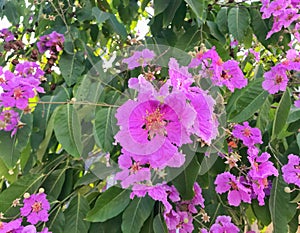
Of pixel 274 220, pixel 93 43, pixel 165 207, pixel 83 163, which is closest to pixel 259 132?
pixel 274 220

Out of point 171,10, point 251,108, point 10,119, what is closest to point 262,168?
point 251,108

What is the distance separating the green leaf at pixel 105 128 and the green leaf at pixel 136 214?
135 mm

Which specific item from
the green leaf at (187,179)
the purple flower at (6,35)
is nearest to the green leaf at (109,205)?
the green leaf at (187,179)

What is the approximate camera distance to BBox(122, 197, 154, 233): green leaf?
0.93 meters

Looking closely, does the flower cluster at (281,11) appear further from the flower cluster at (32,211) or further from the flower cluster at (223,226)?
the flower cluster at (32,211)

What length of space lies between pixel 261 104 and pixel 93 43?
0.74 m

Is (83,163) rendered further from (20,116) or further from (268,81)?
(268,81)

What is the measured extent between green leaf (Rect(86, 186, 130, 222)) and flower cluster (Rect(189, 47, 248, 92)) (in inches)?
11.9

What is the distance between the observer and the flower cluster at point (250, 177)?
102 cm

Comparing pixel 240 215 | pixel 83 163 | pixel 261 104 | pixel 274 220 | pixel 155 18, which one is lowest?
pixel 240 215

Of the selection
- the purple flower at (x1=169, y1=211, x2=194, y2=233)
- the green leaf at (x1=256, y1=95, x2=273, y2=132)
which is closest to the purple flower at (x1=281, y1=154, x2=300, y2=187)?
the green leaf at (x1=256, y1=95, x2=273, y2=132)

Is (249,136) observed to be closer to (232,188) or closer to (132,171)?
(232,188)

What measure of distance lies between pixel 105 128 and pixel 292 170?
0.45 meters

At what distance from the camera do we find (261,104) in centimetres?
106
